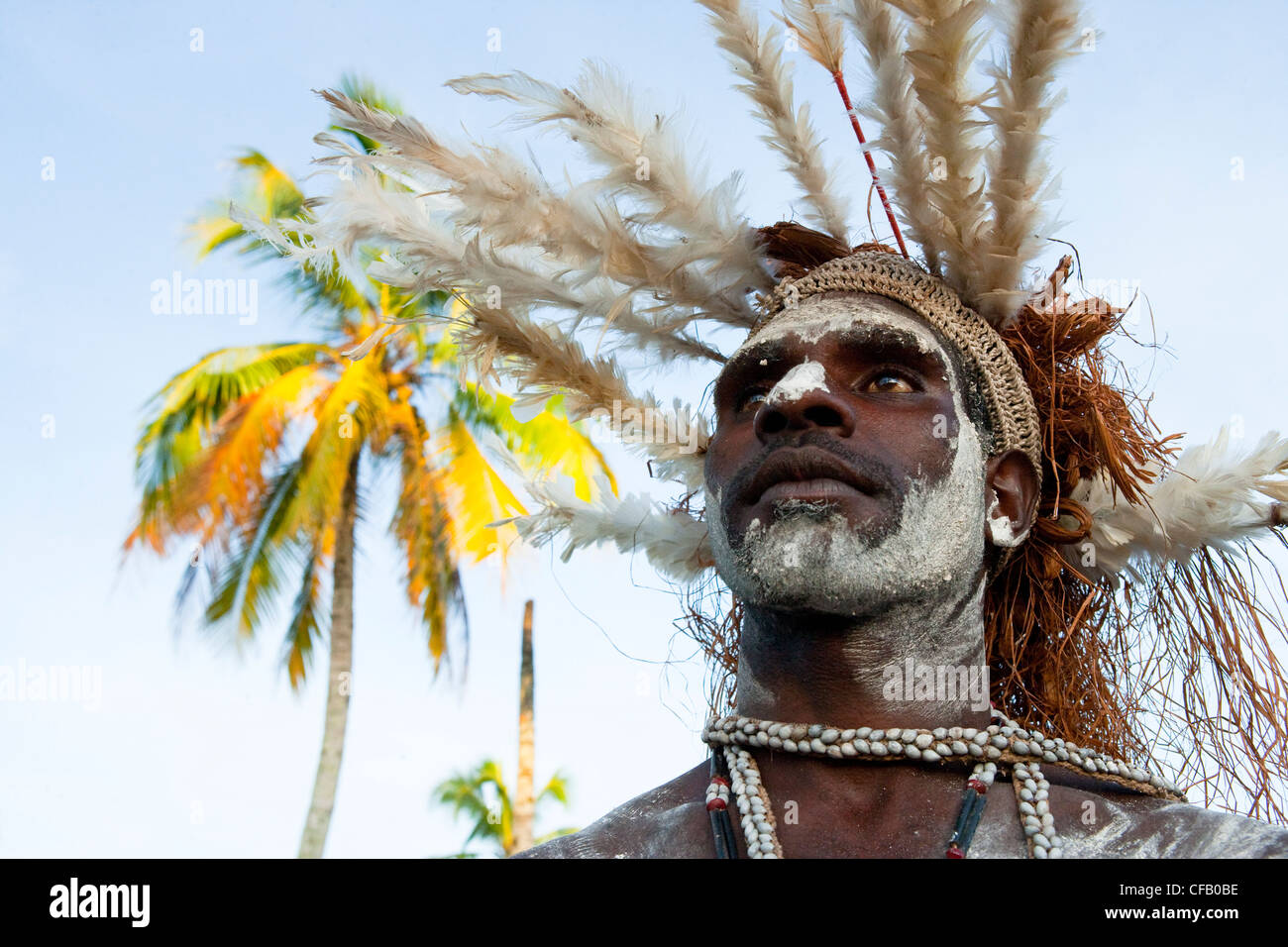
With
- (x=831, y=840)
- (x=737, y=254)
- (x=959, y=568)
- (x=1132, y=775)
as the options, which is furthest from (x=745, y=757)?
(x=737, y=254)

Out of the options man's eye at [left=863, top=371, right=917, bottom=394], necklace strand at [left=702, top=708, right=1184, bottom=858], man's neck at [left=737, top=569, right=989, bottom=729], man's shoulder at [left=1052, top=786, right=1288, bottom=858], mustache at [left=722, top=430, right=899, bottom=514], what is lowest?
man's shoulder at [left=1052, top=786, right=1288, bottom=858]

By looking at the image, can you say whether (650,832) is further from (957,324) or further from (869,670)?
(957,324)

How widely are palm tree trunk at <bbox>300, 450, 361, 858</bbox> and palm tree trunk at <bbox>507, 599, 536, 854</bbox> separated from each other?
7.28 feet

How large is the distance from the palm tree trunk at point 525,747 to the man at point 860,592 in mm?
11763

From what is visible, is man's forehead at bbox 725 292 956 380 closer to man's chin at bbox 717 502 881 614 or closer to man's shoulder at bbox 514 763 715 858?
man's chin at bbox 717 502 881 614

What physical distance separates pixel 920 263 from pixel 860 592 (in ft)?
4.18

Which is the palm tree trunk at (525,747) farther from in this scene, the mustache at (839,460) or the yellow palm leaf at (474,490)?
the mustache at (839,460)

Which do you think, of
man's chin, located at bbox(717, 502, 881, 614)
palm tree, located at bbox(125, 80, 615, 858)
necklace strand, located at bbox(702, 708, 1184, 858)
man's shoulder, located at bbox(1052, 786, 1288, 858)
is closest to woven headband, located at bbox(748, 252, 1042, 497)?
man's chin, located at bbox(717, 502, 881, 614)

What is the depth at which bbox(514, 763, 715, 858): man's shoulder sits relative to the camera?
11.1ft

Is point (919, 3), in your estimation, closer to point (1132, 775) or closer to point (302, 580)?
point (1132, 775)

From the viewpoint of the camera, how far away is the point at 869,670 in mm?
3461

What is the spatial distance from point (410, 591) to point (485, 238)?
408 inches
